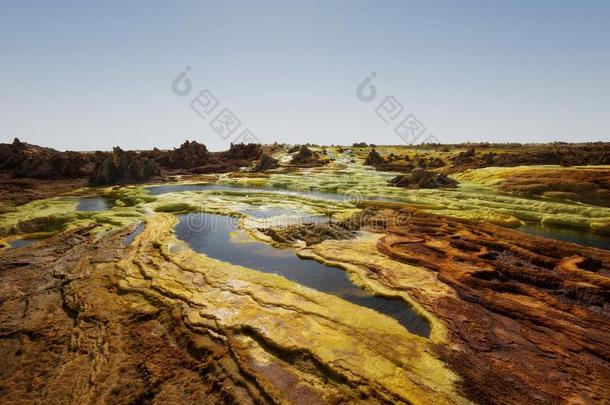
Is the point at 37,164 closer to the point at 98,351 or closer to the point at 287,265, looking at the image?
the point at 287,265

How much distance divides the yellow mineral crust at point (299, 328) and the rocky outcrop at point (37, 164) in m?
55.7

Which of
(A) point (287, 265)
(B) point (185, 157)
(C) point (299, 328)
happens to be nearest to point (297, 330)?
(C) point (299, 328)

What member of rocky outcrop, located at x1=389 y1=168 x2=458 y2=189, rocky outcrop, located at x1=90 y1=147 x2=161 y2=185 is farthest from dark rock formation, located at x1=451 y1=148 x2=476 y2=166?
rocky outcrop, located at x1=90 y1=147 x2=161 y2=185

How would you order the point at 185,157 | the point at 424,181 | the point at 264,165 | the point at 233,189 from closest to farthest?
the point at 424,181
the point at 233,189
the point at 264,165
the point at 185,157

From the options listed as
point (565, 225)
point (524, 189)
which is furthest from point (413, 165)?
point (565, 225)

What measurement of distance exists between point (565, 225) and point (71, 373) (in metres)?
36.4

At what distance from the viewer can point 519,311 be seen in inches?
551

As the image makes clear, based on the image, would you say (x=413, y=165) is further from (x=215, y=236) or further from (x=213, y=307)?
(x=213, y=307)

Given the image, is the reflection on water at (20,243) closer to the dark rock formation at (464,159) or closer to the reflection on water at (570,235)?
the reflection on water at (570,235)

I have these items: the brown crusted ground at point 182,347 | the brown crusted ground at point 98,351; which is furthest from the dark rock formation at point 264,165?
the brown crusted ground at point 98,351

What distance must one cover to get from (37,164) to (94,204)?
33.1 m

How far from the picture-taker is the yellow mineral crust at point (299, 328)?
978 cm

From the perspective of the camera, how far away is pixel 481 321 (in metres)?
13.3

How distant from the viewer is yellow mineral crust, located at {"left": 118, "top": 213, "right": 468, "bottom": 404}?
9781 mm
